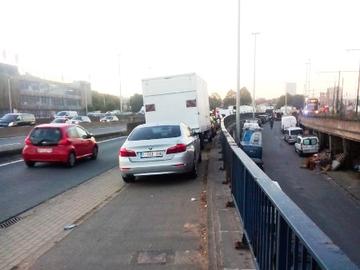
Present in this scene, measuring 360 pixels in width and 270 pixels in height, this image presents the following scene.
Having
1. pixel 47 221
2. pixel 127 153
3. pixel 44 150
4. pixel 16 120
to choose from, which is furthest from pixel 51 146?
pixel 16 120

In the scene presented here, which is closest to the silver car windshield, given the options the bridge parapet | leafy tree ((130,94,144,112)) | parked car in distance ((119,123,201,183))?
parked car in distance ((119,123,201,183))

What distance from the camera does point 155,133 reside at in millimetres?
11633

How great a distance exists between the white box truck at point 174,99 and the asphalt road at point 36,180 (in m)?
3.35

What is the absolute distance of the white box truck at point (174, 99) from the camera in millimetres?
19469

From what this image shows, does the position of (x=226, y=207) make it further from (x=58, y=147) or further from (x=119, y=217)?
(x=58, y=147)

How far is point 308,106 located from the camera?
3524 inches

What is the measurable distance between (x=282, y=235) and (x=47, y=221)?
5439 mm

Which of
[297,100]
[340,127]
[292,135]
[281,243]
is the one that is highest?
[281,243]

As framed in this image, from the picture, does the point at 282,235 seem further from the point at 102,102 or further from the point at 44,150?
the point at 102,102

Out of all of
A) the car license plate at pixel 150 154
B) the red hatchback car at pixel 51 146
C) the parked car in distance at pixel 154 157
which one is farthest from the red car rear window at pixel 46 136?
the car license plate at pixel 150 154

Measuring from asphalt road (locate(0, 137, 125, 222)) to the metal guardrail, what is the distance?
5.00 m

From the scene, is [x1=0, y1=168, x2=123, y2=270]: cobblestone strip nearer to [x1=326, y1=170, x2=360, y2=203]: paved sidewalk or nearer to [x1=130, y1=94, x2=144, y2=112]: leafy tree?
[x1=326, y1=170, x2=360, y2=203]: paved sidewalk

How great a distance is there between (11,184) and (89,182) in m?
1.99

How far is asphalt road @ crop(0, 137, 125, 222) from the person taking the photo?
29.8 feet
